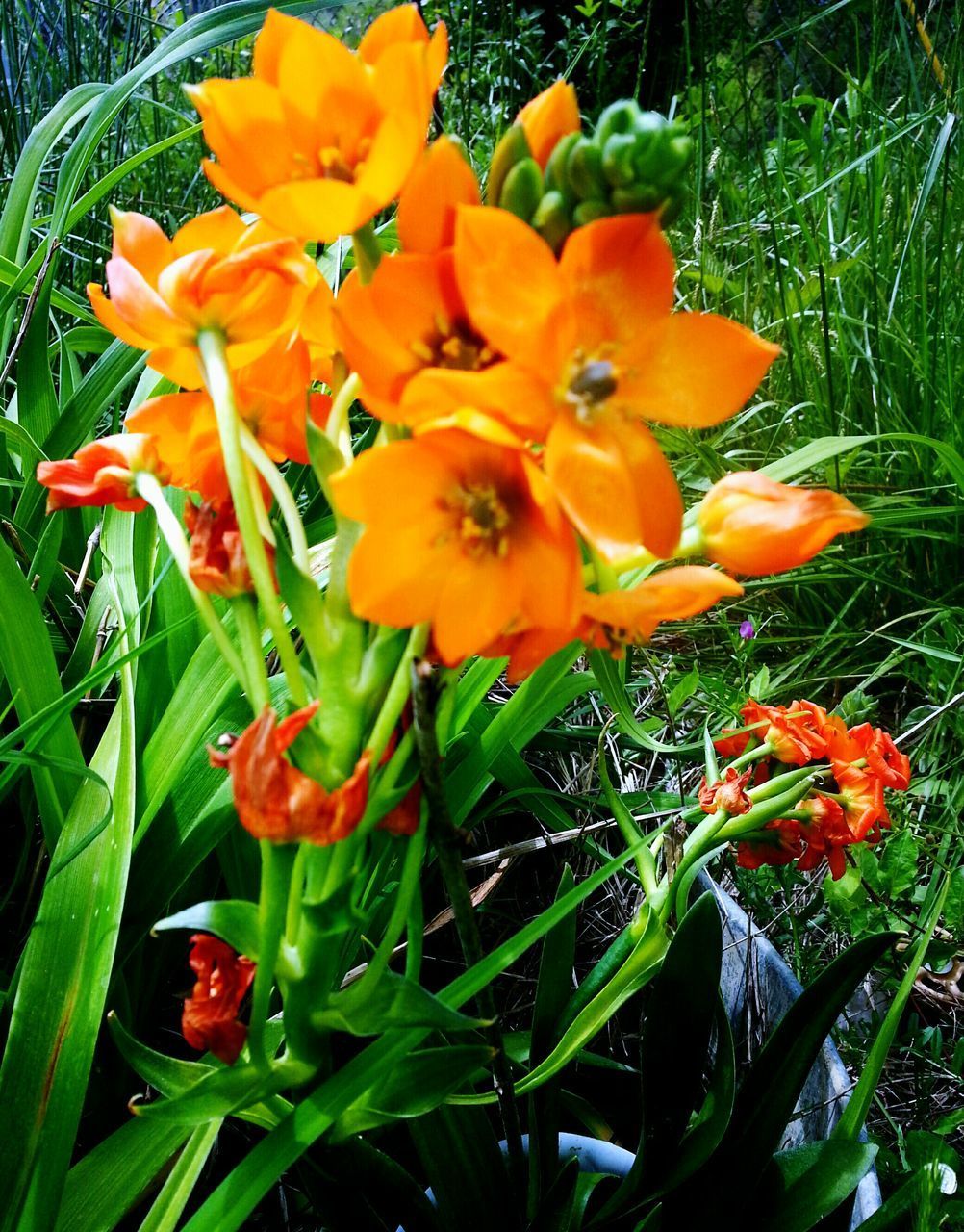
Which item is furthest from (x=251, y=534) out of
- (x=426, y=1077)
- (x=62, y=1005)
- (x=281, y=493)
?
(x=62, y=1005)

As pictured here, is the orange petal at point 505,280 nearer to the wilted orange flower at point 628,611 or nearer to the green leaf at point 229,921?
the wilted orange flower at point 628,611

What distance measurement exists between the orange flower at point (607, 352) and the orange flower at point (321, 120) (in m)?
0.05

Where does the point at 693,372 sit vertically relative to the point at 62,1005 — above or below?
above

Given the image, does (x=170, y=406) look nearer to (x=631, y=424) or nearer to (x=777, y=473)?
(x=631, y=424)

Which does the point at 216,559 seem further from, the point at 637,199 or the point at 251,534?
the point at 637,199

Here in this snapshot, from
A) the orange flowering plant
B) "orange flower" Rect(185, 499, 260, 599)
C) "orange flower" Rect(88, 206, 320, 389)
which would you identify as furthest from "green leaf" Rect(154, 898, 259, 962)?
"orange flower" Rect(88, 206, 320, 389)

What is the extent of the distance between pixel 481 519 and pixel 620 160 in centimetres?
13

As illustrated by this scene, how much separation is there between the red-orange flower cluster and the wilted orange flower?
0.32 m

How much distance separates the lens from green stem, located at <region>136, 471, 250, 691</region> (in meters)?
0.37

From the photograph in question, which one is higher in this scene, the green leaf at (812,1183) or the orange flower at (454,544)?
the orange flower at (454,544)

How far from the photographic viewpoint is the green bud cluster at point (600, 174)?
324 millimetres

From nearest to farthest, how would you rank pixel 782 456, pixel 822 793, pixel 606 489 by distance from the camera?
pixel 606 489 < pixel 822 793 < pixel 782 456

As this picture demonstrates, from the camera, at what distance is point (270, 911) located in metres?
0.36

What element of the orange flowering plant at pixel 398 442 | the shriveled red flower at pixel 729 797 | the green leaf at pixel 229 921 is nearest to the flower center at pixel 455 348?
the orange flowering plant at pixel 398 442
